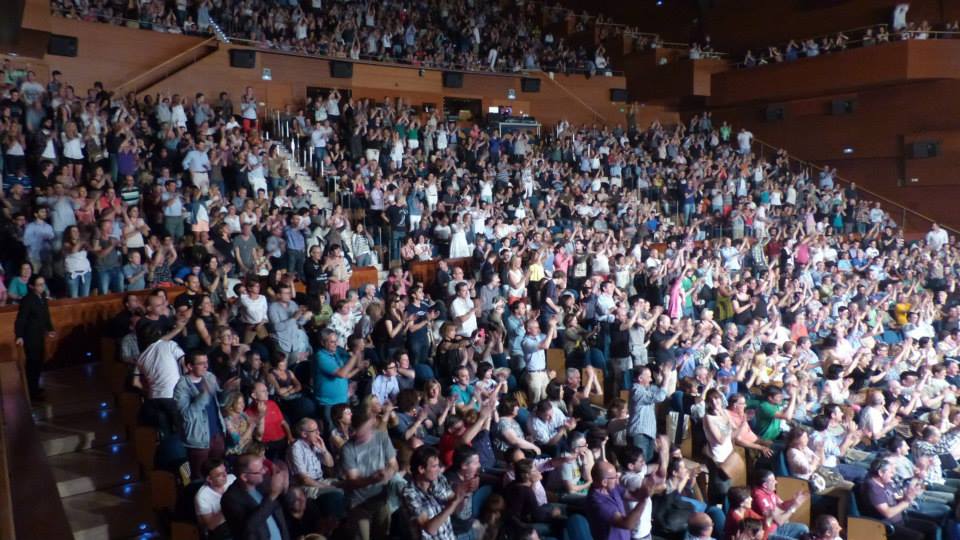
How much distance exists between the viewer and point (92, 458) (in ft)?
16.0

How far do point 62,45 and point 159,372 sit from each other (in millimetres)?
8890

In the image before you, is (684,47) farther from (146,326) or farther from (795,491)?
(146,326)

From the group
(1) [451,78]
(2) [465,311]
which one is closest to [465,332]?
(2) [465,311]

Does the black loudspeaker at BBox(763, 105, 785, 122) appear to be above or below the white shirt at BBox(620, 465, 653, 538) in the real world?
above

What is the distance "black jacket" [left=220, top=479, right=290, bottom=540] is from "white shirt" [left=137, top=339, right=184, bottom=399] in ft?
5.14

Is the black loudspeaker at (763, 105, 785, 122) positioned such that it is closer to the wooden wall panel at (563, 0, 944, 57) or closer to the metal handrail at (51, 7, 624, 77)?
the wooden wall panel at (563, 0, 944, 57)

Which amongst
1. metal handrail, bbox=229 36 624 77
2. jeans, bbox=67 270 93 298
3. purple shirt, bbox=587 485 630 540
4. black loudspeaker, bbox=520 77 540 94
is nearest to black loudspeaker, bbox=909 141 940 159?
metal handrail, bbox=229 36 624 77

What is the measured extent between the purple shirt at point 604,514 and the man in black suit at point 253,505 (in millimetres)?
1471

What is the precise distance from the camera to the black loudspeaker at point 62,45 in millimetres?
11367

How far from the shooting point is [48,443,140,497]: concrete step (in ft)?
14.8

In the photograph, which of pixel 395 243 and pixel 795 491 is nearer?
pixel 795 491

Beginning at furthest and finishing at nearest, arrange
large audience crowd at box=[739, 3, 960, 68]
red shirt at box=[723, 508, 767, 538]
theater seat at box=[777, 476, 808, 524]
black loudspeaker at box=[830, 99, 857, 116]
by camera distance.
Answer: black loudspeaker at box=[830, 99, 857, 116] < large audience crowd at box=[739, 3, 960, 68] < theater seat at box=[777, 476, 808, 524] < red shirt at box=[723, 508, 767, 538]

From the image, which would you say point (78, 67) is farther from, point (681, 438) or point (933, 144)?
point (933, 144)

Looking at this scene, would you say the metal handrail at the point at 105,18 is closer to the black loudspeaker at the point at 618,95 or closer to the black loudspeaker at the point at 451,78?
the black loudspeaker at the point at 451,78
